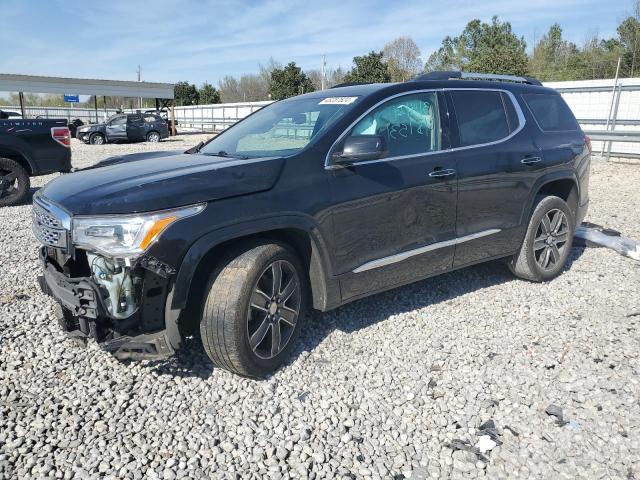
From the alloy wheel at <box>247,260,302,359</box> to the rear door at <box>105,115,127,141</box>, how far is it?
25629 mm

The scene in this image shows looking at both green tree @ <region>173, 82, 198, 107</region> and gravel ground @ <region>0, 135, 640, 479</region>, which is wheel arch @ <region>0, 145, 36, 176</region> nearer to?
gravel ground @ <region>0, 135, 640, 479</region>

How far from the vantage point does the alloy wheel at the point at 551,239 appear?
16.3 ft

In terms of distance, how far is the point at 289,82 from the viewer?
39.8m

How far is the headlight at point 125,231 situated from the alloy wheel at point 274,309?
67 centimetres

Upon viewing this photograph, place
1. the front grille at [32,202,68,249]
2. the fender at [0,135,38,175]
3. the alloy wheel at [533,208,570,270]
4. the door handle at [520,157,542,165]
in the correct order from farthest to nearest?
1. the fender at [0,135,38,175]
2. the alloy wheel at [533,208,570,270]
3. the door handle at [520,157,542,165]
4. the front grille at [32,202,68,249]

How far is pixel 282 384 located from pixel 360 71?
3503 centimetres

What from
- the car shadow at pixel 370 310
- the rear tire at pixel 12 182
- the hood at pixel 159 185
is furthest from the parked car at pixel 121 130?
the hood at pixel 159 185

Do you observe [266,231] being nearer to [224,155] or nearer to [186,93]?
[224,155]

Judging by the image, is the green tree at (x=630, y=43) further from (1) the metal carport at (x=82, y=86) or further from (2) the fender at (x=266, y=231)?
(2) the fender at (x=266, y=231)

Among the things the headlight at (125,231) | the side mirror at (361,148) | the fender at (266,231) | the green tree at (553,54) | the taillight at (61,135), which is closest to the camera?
the headlight at (125,231)

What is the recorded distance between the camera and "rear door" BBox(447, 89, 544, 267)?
166 inches

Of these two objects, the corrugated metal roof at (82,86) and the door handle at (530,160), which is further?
the corrugated metal roof at (82,86)

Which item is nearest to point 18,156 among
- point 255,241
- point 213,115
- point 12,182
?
point 12,182

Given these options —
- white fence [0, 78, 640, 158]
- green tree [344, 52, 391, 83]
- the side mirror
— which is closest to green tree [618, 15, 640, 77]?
green tree [344, 52, 391, 83]
